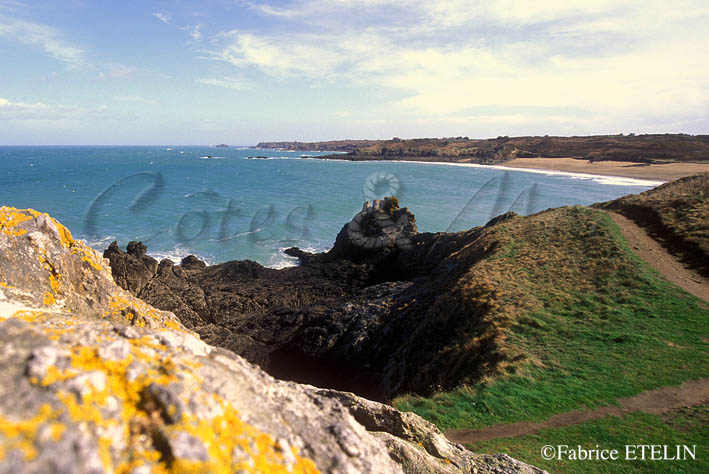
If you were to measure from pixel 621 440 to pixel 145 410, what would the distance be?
34.7ft

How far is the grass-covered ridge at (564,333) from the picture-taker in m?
10.6

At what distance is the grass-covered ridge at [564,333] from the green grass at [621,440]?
2.79 feet

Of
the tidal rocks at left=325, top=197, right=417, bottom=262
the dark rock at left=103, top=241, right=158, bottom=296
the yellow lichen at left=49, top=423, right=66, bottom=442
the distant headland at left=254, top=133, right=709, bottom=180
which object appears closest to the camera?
the yellow lichen at left=49, top=423, right=66, bottom=442

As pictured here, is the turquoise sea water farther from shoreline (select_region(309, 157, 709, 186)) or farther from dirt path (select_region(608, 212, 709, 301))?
dirt path (select_region(608, 212, 709, 301))

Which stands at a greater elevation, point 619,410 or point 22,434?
point 22,434

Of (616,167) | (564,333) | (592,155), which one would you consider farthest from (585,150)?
(564,333)

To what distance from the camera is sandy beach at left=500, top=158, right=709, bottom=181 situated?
287 ft

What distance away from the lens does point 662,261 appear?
1886 centimetres

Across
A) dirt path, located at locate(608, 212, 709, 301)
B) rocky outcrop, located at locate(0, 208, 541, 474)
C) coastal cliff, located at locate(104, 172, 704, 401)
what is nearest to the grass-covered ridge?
coastal cliff, located at locate(104, 172, 704, 401)

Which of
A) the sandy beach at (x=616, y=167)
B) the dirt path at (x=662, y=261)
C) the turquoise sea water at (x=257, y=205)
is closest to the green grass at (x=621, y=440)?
the dirt path at (x=662, y=261)

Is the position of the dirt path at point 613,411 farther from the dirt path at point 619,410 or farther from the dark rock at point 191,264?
the dark rock at point 191,264

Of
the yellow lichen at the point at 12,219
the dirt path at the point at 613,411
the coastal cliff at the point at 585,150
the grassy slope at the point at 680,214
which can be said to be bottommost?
the dirt path at the point at 613,411

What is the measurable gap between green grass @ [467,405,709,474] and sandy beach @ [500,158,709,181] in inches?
3820

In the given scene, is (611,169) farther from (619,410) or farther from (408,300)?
(619,410)
